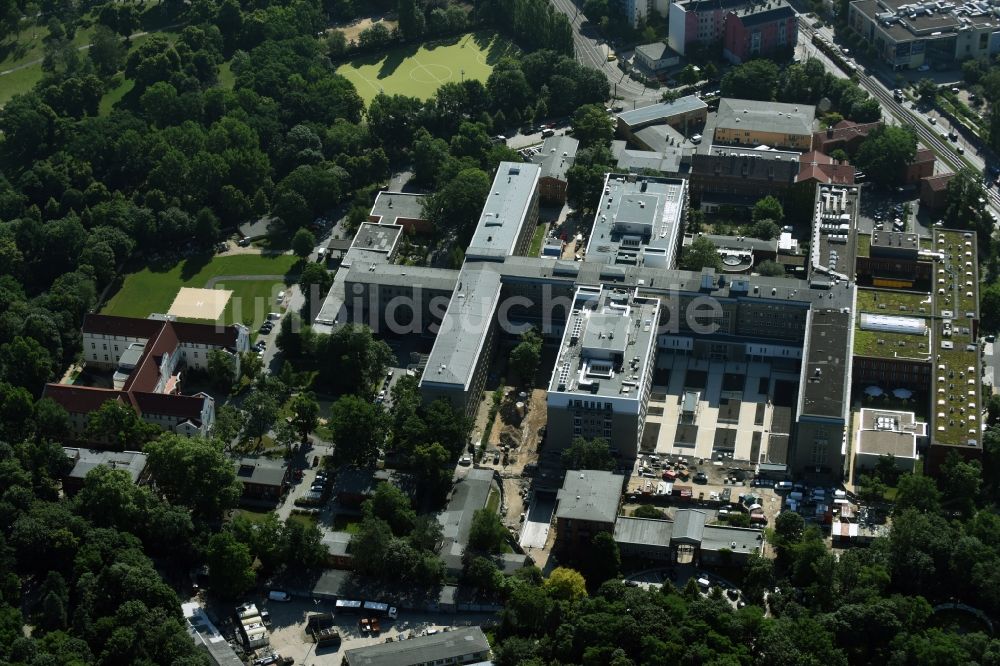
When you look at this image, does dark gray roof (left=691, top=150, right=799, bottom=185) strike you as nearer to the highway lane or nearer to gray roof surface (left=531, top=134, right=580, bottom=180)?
gray roof surface (left=531, top=134, right=580, bottom=180)

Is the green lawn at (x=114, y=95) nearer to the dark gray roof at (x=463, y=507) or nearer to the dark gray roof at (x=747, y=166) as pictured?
the dark gray roof at (x=747, y=166)

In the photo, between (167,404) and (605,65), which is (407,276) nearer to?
(167,404)

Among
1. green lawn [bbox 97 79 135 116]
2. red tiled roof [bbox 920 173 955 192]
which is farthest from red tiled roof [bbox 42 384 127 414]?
red tiled roof [bbox 920 173 955 192]

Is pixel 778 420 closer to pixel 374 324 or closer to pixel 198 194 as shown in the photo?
pixel 374 324

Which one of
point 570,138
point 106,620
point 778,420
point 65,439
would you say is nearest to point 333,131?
point 570,138

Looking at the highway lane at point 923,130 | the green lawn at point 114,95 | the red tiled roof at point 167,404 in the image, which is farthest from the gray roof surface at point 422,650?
the green lawn at point 114,95
